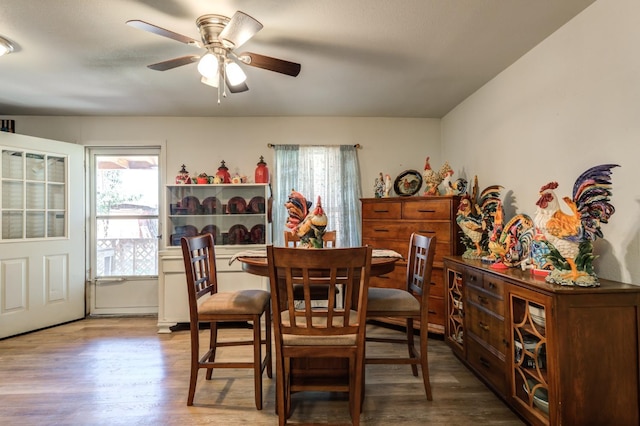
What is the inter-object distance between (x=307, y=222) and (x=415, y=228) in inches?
59.6

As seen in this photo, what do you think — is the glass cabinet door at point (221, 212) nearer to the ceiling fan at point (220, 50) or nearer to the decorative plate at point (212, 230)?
the decorative plate at point (212, 230)

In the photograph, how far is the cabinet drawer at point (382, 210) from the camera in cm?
331

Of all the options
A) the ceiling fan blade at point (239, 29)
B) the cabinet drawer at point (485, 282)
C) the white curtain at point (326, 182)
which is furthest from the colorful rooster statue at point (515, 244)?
the ceiling fan blade at point (239, 29)

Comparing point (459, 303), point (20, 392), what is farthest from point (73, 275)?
point (459, 303)


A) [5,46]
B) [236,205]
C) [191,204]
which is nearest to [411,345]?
[236,205]

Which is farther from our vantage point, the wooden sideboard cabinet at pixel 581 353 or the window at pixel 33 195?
the window at pixel 33 195

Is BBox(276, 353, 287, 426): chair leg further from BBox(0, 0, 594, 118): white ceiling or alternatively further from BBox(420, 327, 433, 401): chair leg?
BBox(0, 0, 594, 118): white ceiling

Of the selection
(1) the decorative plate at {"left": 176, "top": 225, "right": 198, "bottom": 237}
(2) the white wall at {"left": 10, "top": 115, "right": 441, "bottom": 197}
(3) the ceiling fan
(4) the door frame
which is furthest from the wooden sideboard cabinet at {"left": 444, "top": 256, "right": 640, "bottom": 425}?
(4) the door frame

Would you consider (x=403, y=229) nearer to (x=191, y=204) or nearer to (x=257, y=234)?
(x=257, y=234)

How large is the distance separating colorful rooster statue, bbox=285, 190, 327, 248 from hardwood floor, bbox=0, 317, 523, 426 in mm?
1003

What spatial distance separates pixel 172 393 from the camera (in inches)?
84.3

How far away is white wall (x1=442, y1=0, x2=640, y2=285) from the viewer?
5.46ft

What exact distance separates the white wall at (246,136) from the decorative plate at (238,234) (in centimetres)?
64

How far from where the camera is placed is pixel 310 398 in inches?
81.6
